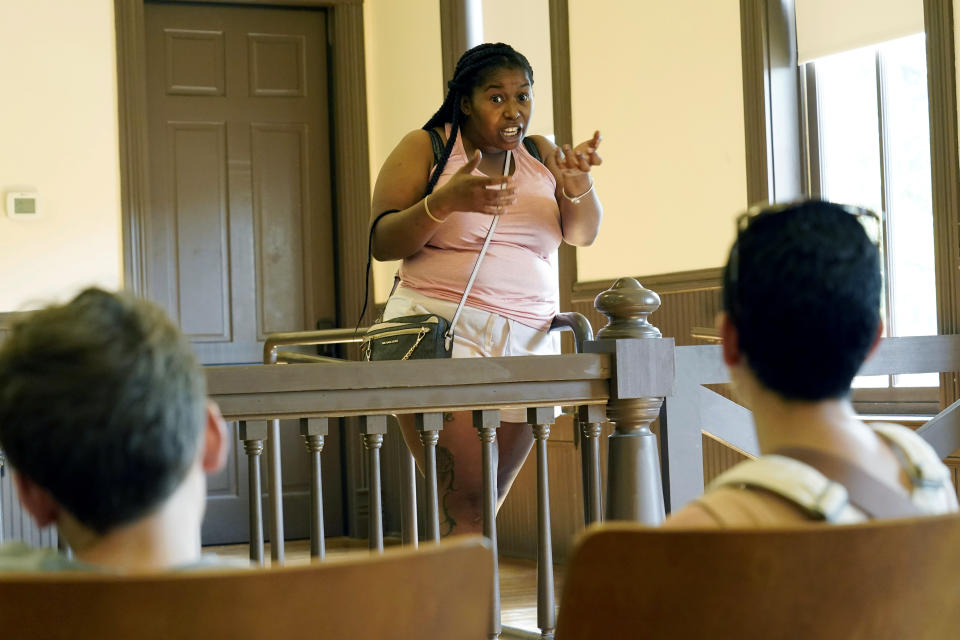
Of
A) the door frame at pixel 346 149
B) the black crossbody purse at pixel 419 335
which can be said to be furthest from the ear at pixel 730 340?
the door frame at pixel 346 149

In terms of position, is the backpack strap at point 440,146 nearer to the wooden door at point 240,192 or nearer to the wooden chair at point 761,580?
the wooden chair at point 761,580

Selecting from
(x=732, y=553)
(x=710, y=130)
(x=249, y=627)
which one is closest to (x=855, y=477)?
(x=732, y=553)

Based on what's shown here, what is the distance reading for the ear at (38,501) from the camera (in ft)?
3.05

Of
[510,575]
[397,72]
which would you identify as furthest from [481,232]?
[397,72]

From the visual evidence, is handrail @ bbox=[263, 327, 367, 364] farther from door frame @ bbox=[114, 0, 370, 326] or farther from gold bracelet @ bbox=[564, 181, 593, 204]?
door frame @ bbox=[114, 0, 370, 326]

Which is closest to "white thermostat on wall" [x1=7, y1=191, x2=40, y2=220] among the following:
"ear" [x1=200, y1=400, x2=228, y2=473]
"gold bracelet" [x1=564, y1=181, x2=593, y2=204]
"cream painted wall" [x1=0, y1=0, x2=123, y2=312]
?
"cream painted wall" [x1=0, y1=0, x2=123, y2=312]

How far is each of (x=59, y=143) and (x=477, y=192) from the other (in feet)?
14.7

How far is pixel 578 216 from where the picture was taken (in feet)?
8.25

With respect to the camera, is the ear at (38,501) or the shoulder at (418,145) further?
the shoulder at (418,145)

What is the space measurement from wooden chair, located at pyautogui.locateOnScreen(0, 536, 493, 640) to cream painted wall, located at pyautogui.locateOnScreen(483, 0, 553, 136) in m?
4.61

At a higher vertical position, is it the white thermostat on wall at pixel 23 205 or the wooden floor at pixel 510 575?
the white thermostat on wall at pixel 23 205

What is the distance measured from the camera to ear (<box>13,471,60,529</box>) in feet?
3.05

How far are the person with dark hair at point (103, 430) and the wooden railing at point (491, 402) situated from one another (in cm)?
107

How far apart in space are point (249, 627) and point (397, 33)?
5.99 metres
